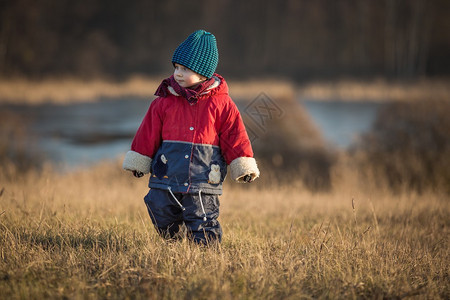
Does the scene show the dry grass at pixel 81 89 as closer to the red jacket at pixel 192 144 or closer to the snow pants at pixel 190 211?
the red jacket at pixel 192 144

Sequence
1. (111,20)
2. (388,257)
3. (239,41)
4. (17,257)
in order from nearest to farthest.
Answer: (17,257), (388,257), (111,20), (239,41)

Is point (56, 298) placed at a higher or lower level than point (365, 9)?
lower

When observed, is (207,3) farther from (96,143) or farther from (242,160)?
(242,160)

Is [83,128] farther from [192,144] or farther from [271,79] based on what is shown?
[192,144]

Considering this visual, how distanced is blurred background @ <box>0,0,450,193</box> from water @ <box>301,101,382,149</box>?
79 mm

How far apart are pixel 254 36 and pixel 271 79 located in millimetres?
6014

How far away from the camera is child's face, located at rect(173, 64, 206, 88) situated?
10.6ft

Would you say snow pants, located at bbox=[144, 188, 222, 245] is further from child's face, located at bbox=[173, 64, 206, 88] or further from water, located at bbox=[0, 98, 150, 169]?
water, located at bbox=[0, 98, 150, 169]

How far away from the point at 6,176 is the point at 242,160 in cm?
804

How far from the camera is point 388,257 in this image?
310 centimetres

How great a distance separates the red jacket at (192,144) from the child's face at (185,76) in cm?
11

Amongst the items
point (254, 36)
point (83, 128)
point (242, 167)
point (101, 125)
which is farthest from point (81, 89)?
point (242, 167)

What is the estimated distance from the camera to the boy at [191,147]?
10.3ft

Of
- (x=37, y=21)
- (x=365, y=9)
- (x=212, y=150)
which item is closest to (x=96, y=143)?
(x=37, y=21)
